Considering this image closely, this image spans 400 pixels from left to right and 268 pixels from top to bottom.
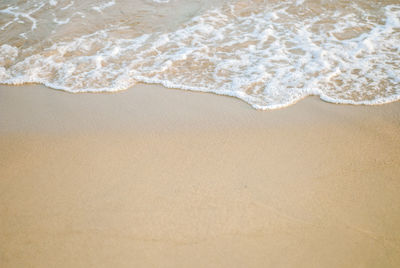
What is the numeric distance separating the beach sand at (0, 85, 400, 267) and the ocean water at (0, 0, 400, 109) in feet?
1.33

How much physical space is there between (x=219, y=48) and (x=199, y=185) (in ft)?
8.12

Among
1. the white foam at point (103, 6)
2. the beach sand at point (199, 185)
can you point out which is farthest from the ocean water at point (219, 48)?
the beach sand at point (199, 185)

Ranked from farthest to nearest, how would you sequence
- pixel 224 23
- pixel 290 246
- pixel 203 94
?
pixel 224 23, pixel 203 94, pixel 290 246

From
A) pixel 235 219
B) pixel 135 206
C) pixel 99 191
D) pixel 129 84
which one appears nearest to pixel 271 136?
pixel 235 219

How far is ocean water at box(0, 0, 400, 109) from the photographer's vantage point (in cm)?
321

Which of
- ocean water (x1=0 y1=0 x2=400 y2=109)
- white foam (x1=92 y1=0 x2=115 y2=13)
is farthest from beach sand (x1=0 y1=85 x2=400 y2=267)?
white foam (x1=92 y1=0 x2=115 y2=13)

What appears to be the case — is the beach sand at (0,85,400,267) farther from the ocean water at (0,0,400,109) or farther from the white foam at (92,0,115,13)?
the white foam at (92,0,115,13)

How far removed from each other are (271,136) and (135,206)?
1278 mm

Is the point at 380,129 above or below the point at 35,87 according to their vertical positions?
below

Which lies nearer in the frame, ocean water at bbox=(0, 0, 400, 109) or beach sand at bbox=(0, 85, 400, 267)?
beach sand at bbox=(0, 85, 400, 267)

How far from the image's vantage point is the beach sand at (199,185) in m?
1.72

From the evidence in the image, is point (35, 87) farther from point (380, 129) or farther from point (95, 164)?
point (380, 129)

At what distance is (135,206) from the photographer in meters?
1.98

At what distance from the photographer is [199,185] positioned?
210 centimetres
